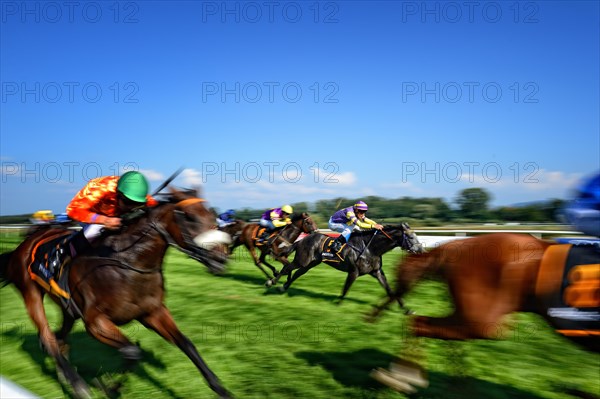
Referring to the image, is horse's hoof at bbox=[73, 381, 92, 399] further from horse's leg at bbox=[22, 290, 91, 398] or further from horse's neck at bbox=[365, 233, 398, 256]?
horse's neck at bbox=[365, 233, 398, 256]

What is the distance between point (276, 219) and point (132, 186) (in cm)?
865

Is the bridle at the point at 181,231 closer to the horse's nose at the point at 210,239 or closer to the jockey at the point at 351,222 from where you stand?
the horse's nose at the point at 210,239

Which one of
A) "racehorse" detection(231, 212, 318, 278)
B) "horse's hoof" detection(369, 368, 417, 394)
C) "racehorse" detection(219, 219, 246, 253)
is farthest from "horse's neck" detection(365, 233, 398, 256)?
"racehorse" detection(219, 219, 246, 253)

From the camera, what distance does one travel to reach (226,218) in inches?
640

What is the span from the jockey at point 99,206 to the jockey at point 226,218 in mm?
10791

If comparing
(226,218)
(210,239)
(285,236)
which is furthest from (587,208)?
(226,218)

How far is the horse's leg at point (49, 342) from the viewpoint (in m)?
3.83

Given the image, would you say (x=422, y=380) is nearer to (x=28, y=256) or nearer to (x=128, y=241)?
(x=128, y=241)

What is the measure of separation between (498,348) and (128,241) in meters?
4.18

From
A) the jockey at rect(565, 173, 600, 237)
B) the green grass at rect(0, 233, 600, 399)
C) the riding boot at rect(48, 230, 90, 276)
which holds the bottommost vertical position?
the green grass at rect(0, 233, 600, 399)

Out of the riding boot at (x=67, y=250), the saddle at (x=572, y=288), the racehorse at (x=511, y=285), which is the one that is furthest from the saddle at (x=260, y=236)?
the saddle at (x=572, y=288)

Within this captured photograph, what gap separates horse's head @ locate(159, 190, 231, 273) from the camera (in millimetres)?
3650

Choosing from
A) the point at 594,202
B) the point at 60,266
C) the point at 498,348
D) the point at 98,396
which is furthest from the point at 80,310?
the point at 498,348

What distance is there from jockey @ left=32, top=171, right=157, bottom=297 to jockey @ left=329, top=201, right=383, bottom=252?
5113mm
